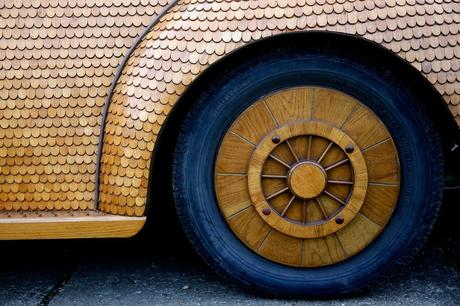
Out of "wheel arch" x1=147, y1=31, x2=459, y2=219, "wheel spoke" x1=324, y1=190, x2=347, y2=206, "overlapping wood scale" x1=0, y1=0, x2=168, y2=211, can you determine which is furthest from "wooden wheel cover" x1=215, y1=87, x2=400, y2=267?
"overlapping wood scale" x1=0, y1=0, x2=168, y2=211

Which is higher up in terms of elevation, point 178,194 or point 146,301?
point 178,194

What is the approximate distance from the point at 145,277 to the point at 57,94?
0.83 meters

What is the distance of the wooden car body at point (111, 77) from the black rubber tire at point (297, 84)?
3.8 inches

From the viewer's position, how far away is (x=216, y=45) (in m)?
2.18

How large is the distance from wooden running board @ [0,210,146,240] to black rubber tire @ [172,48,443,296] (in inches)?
7.8

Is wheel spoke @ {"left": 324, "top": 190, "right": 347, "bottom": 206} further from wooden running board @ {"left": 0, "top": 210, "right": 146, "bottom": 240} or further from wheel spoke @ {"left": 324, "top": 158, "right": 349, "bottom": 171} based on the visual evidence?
wooden running board @ {"left": 0, "top": 210, "right": 146, "bottom": 240}

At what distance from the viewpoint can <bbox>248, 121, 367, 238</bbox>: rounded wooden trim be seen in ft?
7.35

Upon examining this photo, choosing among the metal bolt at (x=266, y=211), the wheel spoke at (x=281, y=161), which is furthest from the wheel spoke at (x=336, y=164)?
the metal bolt at (x=266, y=211)

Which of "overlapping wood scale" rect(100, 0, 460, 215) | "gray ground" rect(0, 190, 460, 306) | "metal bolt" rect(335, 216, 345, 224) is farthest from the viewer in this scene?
"gray ground" rect(0, 190, 460, 306)

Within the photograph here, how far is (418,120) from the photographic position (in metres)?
2.23

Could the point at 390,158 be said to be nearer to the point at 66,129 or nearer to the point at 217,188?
the point at 217,188

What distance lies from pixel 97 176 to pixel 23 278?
683 millimetres

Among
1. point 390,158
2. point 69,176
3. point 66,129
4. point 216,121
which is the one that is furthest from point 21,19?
point 390,158

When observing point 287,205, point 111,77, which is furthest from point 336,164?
point 111,77
